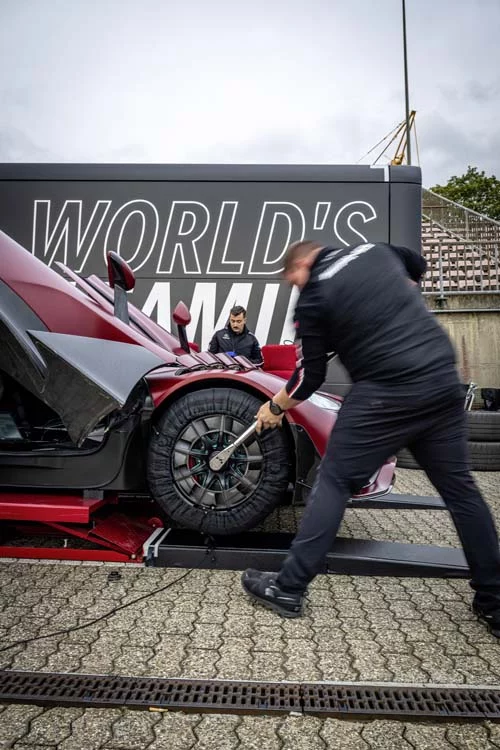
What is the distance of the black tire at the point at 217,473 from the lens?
276 cm

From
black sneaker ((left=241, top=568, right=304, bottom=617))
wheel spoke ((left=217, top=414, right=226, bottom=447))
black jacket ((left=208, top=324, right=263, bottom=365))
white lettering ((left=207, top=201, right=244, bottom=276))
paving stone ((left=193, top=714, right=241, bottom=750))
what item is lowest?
paving stone ((left=193, top=714, right=241, bottom=750))

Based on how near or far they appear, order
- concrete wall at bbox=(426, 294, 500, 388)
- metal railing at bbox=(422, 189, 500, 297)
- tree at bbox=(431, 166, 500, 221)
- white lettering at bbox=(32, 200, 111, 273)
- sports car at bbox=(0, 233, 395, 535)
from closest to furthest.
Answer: sports car at bbox=(0, 233, 395, 535) < white lettering at bbox=(32, 200, 111, 273) < concrete wall at bbox=(426, 294, 500, 388) < metal railing at bbox=(422, 189, 500, 297) < tree at bbox=(431, 166, 500, 221)

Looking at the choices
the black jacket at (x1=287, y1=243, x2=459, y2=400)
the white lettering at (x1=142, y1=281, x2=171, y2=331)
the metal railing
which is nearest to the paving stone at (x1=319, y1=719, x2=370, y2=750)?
the black jacket at (x1=287, y1=243, x2=459, y2=400)

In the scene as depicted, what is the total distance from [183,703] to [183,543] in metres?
1.20

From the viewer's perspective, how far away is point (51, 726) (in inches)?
63.6

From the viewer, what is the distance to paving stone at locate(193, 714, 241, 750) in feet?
5.04

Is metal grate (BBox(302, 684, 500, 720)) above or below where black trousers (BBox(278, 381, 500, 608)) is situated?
below

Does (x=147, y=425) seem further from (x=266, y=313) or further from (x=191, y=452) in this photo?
(x=266, y=313)

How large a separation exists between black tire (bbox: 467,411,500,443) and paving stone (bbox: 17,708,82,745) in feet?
16.9

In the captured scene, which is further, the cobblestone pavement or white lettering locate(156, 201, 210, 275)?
white lettering locate(156, 201, 210, 275)

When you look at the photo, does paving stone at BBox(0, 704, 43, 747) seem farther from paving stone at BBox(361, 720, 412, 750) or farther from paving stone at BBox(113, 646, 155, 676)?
paving stone at BBox(361, 720, 412, 750)

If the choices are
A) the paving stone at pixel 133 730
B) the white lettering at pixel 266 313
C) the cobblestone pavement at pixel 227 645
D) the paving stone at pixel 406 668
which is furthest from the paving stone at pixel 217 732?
the white lettering at pixel 266 313

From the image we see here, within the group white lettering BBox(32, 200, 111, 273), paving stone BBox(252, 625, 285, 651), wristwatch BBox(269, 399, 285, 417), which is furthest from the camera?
white lettering BBox(32, 200, 111, 273)

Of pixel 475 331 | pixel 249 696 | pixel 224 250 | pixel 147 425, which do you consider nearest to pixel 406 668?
pixel 249 696
